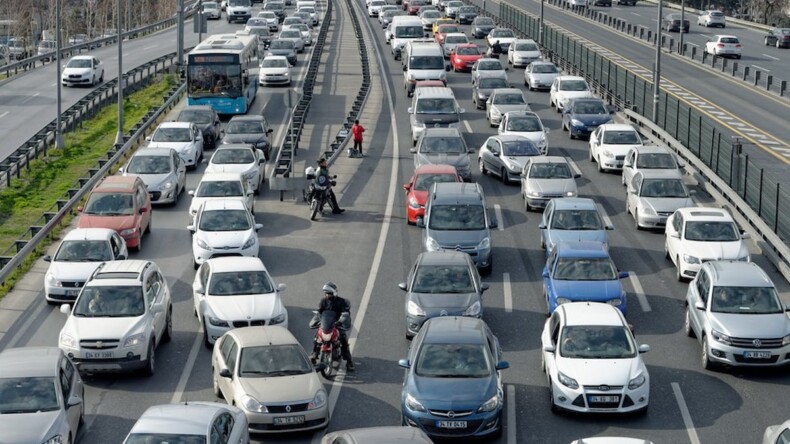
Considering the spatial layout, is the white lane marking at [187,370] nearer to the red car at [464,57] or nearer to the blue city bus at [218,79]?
the blue city bus at [218,79]

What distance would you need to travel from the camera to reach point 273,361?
70.9ft

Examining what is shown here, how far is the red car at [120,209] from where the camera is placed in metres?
32.8

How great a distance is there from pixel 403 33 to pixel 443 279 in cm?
4758

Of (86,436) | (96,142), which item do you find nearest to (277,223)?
A: (86,436)

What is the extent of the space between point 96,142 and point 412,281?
35.9 metres

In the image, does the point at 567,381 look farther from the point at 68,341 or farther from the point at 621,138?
the point at 621,138

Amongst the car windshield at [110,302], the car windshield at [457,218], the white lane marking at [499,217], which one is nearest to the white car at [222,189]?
the car windshield at [457,218]

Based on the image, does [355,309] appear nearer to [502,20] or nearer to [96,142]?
[96,142]

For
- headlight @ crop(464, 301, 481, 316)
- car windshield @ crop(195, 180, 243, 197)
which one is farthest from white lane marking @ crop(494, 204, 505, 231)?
headlight @ crop(464, 301, 481, 316)

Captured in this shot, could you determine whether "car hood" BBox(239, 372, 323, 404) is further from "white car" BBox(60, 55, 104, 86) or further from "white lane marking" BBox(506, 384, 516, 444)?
"white car" BBox(60, 55, 104, 86)

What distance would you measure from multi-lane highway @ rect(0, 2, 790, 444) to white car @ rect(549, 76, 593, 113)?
804cm

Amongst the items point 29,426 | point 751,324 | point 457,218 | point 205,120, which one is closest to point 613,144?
point 457,218

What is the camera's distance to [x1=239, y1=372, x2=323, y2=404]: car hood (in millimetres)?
20641

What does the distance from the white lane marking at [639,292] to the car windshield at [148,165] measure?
1421 cm
